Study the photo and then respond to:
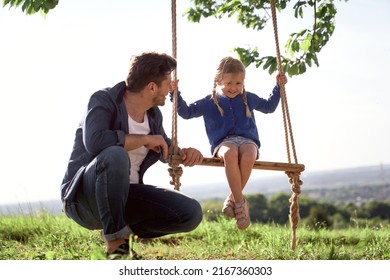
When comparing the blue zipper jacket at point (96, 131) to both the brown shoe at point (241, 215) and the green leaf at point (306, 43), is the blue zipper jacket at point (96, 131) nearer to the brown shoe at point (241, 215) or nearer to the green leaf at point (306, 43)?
the brown shoe at point (241, 215)

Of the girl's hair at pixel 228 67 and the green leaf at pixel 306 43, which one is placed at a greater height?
the green leaf at pixel 306 43

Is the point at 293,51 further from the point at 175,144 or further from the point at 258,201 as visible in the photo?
the point at 258,201

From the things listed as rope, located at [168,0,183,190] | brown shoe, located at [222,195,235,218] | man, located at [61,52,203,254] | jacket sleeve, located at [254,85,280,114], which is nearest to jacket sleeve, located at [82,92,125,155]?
man, located at [61,52,203,254]

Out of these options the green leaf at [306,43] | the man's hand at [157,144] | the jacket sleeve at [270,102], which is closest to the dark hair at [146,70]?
the man's hand at [157,144]

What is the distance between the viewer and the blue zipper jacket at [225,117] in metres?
3.72

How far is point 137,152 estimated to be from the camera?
3059mm

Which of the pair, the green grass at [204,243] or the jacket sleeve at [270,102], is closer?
the green grass at [204,243]

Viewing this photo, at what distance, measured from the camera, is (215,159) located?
323cm

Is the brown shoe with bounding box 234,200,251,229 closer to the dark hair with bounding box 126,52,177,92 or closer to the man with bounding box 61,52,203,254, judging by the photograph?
the man with bounding box 61,52,203,254

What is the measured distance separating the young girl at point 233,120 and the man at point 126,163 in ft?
1.51

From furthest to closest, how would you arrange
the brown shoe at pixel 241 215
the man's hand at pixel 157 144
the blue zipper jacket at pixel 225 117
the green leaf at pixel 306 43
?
the green leaf at pixel 306 43 → the blue zipper jacket at pixel 225 117 → the brown shoe at pixel 241 215 → the man's hand at pixel 157 144

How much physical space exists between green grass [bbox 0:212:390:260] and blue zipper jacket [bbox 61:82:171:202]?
0.50m

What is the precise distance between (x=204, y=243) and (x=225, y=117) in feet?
3.71
